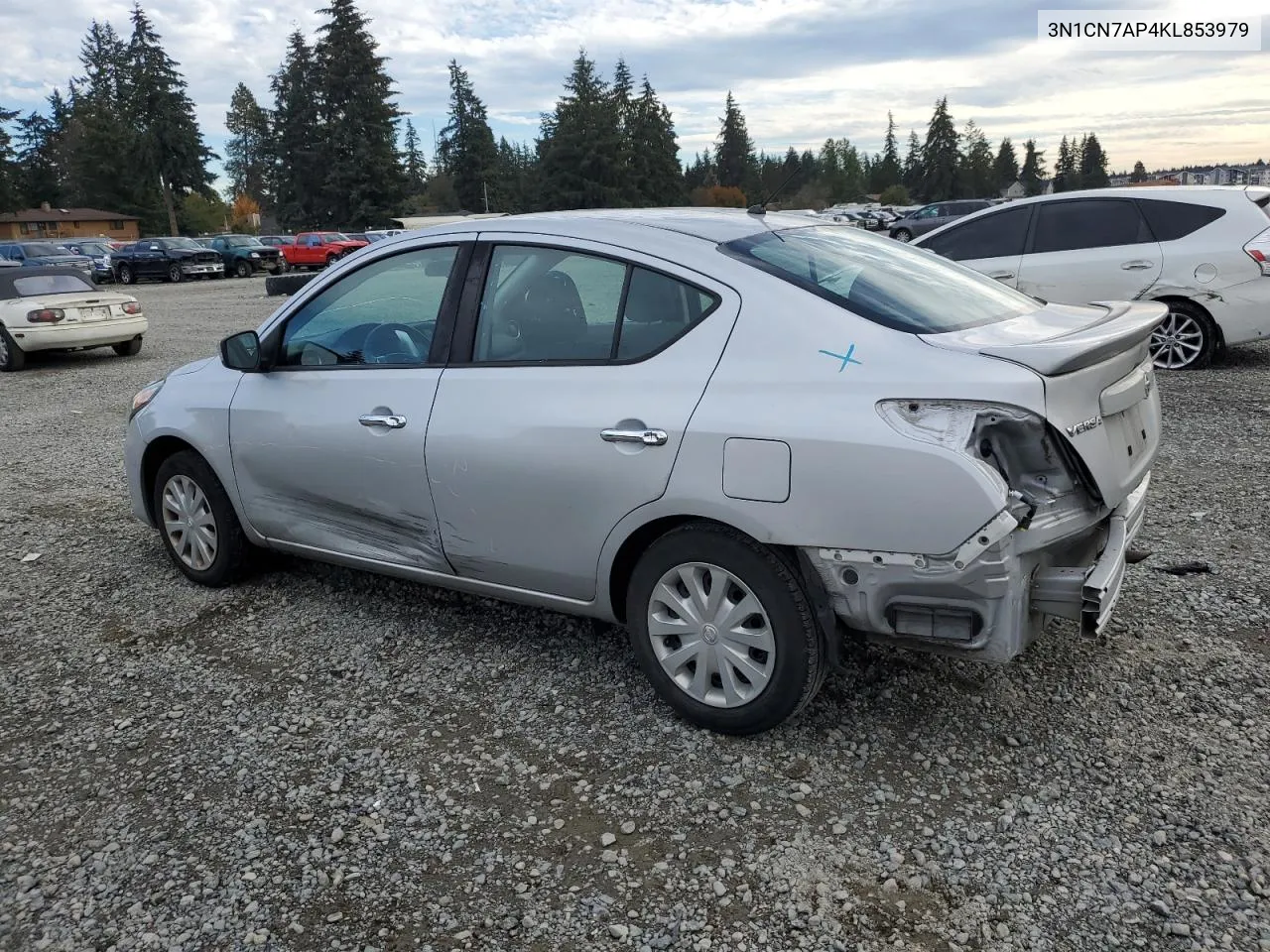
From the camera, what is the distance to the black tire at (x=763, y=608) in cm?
302

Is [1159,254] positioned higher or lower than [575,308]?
lower

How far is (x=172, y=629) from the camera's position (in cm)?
448

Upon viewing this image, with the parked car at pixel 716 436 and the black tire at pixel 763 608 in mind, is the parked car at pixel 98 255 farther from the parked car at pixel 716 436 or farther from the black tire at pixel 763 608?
the black tire at pixel 763 608

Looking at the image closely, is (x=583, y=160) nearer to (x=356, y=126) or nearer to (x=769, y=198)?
(x=356, y=126)

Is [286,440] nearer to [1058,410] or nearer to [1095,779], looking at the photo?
[1058,410]

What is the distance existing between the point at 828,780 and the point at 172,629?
305 cm

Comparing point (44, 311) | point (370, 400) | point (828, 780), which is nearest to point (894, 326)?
point (828, 780)

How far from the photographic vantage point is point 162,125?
73.6 m

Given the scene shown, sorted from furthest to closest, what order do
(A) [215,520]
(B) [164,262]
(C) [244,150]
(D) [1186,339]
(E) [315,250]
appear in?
1. (C) [244,150]
2. (E) [315,250]
3. (B) [164,262]
4. (D) [1186,339]
5. (A) [215,520]

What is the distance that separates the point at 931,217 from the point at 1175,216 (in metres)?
27.1

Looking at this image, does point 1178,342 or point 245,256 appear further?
point 245,256

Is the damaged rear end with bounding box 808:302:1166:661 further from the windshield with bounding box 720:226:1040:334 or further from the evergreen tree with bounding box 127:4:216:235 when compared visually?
the evergreen tree with bounding box 127:4:216:235

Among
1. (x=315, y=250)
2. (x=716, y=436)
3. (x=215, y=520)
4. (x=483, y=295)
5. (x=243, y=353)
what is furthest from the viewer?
(x=315, y=250)

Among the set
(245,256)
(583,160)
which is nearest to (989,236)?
(245,256)
